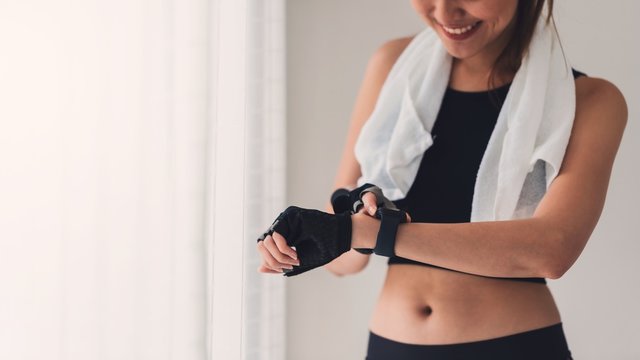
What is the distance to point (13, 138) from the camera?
0.63 m

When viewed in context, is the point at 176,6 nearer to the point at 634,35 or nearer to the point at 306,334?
the point at 306,334

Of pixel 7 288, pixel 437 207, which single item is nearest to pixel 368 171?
pixel 437 207

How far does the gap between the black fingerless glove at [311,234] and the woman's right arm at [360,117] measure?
43cm

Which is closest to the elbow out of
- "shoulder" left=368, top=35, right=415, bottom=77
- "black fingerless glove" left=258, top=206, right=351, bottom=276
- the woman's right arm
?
"black fingerless glove" left=258, top=206, right=351, bottom=276

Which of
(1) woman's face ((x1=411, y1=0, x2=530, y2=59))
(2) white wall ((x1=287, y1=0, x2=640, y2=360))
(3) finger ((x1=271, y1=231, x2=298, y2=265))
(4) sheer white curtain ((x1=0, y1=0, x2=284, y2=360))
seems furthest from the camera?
(2) white wall ((x1=287, y1=0, x2=640, y2=360))

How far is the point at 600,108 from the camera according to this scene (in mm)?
1150

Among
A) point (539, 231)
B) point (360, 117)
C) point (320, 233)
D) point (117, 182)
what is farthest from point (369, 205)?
point (360, 117)

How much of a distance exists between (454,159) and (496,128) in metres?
0.09

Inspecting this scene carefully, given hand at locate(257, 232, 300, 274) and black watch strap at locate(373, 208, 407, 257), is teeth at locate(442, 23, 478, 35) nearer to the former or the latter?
black watch strap at locate(373, 208, 407, 257)

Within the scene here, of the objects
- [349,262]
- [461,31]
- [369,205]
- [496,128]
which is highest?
[461,31]

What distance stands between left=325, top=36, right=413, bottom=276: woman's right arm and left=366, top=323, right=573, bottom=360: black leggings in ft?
0.73

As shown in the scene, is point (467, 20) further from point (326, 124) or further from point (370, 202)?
point (326, 124)

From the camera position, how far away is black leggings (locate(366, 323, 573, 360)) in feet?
3.66

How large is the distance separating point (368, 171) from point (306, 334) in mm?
654
